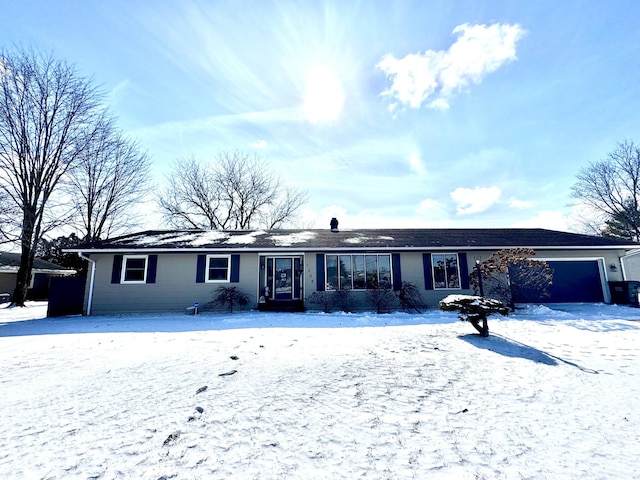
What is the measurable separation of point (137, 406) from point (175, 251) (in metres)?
8.98

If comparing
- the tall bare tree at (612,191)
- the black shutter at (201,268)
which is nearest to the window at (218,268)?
the black shutter at (201,268)

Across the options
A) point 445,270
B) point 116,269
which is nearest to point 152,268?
point 116,269

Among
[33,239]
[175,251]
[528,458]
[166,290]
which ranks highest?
[33,239]

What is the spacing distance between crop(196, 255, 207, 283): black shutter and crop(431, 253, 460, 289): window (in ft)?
30.0

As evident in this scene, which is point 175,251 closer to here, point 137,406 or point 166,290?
point 166,290

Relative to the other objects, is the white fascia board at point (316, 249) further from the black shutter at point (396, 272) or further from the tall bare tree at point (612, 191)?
the tall bare tree at point (612, 191)

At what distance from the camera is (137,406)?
3.22 metres

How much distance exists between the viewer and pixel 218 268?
11648 mm

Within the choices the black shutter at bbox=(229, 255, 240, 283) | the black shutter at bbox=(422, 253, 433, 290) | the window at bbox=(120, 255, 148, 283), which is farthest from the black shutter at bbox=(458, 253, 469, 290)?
the window at bbox=(120, 255, 148, 283)

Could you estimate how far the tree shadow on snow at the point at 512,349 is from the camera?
4.87 meters

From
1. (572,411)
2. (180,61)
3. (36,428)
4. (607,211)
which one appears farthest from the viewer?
(607,211)

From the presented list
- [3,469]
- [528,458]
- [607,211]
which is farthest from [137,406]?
[607,211]

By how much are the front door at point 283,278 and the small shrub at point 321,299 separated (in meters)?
0.65

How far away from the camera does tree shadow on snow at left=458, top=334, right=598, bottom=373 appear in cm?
487
